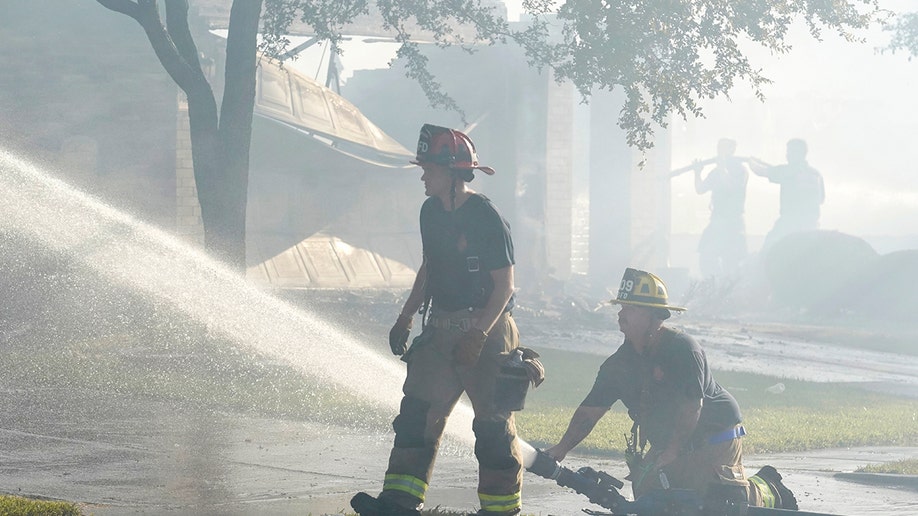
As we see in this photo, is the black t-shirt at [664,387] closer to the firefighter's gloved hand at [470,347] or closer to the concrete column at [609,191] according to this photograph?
the firefighter's gloved hand at [470,347]

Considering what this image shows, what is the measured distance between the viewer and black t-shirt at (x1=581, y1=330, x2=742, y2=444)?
5.94m

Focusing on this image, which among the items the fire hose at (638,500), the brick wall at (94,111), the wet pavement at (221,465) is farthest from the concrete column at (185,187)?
the fire hose at (638,500)

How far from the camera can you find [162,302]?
54.9 ft

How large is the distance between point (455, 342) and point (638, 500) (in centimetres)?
129

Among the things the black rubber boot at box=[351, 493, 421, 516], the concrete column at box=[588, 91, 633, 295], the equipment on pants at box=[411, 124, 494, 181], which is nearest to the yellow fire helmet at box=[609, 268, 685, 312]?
the equipment on pants at box=[411, 124, 494, 181]

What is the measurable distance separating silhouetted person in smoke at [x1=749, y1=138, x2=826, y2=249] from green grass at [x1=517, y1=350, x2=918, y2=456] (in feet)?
87.5

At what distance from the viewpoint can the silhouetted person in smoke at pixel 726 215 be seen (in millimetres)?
46875

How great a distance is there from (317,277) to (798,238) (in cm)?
1740

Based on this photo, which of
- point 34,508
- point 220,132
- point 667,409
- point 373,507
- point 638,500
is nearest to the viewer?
point 373,507

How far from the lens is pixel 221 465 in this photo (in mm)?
7754

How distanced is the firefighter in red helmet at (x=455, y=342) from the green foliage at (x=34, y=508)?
1.55m

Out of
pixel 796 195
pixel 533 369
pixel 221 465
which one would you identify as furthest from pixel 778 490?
pixel 796 195

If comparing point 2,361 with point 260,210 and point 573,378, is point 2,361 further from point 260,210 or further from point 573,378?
point 260,210

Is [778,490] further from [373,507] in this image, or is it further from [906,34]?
[906,34]
